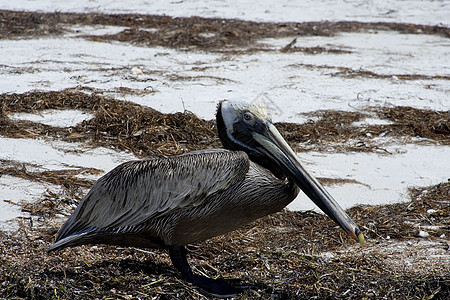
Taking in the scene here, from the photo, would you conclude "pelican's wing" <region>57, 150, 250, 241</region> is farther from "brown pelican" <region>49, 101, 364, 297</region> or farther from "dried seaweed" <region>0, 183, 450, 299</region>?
"dried seaweed" <region>0, 183, 450, 299</region>

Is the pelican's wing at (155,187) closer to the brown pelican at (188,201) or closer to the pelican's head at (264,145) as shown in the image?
the brown pelican at (188,201)

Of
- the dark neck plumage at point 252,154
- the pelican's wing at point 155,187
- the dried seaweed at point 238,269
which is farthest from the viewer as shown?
the dark neck plumage at point 252,154

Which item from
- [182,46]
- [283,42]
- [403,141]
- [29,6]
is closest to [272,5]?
[283,42]

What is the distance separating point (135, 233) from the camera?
3.16m

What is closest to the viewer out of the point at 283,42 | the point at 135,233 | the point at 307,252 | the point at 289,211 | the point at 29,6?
the point at 135,233

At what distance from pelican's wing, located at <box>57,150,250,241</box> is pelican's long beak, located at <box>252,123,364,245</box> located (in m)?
0.20

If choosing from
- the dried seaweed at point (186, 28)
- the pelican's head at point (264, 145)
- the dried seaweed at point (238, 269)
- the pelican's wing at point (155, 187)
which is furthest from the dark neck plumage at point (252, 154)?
the dried seaweed at point (186, 28)

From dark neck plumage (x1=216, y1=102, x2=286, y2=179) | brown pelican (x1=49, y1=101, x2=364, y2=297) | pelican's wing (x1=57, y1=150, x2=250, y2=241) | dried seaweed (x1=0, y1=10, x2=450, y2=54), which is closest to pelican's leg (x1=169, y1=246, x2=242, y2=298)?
brown pelican (x1=49, y1=101, x2=364, y2=297)

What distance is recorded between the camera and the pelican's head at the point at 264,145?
10.6 feet

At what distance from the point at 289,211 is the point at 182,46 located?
4.63 meters

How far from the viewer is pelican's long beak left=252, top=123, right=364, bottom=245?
3.18m

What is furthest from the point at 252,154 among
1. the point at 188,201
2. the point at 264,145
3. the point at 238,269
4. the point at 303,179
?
the point at 238,269

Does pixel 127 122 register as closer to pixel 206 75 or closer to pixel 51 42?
pixel 206 75

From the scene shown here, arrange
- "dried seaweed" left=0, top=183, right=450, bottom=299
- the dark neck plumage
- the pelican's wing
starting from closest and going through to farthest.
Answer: the pelican's wing, "dried seaweed" left=0, top=183, right=450, bottom=299, the dark neck plumage
